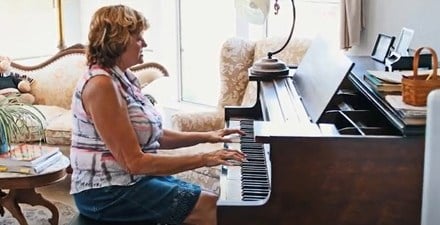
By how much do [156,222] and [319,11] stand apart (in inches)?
106

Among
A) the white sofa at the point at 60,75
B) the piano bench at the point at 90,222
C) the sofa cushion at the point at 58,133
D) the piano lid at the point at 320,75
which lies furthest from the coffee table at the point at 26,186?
the piano lid at the point at 320,75

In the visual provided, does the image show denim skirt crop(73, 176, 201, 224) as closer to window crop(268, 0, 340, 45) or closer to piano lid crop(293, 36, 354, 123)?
piano lid crop(293, 36, 354, 123)

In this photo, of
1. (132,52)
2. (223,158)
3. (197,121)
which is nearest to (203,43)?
(197,121)

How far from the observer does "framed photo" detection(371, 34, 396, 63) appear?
268cm

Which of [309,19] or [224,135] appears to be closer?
[224,135]

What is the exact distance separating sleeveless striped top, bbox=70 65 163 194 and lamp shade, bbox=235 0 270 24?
44.0 inches

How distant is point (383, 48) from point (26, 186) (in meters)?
1.94

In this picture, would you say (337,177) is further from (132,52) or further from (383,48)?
(383,48)

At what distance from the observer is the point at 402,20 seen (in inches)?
125

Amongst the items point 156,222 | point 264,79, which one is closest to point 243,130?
point 264,79

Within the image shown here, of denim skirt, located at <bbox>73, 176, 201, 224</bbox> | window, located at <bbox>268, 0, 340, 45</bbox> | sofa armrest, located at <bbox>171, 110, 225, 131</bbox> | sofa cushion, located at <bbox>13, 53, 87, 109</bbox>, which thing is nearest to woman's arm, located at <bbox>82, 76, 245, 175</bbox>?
denim skirt, located at <bbox>73, 176, 201, 224</bbox>

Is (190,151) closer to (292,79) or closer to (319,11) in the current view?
(292,79)

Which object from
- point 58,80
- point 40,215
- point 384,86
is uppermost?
point 384,86

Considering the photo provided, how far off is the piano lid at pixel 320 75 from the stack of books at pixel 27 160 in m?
1.46
